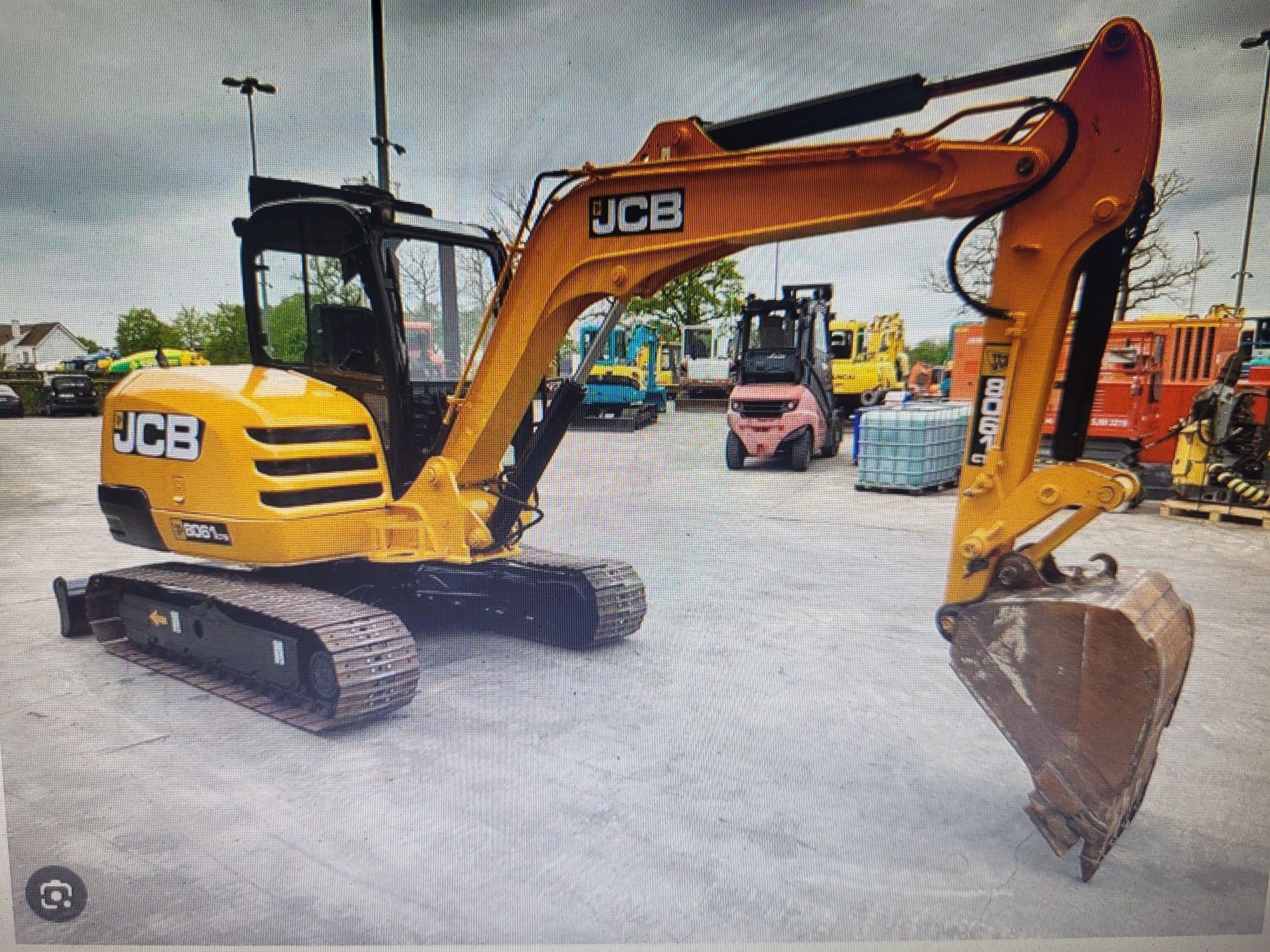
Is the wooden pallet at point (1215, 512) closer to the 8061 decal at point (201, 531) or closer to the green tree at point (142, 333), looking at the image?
the 8061 decal at point (201, 531)

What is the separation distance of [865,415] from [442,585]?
5231mm

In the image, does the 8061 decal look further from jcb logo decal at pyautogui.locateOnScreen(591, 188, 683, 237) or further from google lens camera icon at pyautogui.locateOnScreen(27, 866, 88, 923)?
jcb logo decal at pyautogui.locateOnScreen(591, 188, 683, 237)

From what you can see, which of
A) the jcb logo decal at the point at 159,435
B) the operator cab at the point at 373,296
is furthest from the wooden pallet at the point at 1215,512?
the jcb logo decal at the point at 159,435

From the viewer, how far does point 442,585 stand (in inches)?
143

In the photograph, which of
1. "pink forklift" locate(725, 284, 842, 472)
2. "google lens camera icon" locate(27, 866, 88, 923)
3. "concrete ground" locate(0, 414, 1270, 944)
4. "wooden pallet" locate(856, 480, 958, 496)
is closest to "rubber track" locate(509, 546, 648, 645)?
"concrete ground" locate(0, 414, 1270, 944)

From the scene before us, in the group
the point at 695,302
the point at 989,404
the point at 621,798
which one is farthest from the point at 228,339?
the point at 695,302

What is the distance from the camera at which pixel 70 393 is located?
3439 mm

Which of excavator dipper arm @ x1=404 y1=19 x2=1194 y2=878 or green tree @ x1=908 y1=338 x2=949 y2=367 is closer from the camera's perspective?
excavator dipper arm @ x1=404 y1=19 x2=1194 y2=878

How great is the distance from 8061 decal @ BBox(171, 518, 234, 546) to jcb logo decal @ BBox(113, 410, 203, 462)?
26cm

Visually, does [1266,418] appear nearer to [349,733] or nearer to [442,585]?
[442,585]

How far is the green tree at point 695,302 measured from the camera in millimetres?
9000

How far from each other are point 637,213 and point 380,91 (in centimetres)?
97

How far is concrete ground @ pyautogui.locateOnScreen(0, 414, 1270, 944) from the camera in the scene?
183 cm

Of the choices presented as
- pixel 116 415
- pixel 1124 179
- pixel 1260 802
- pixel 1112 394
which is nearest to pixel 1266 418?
pixel 1112 394
